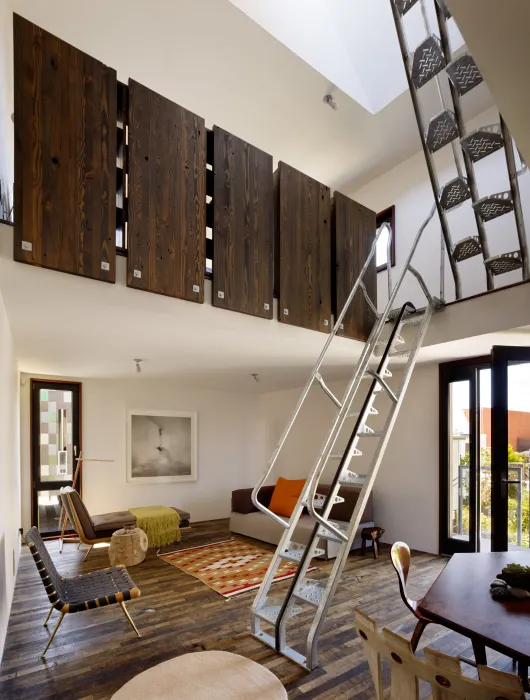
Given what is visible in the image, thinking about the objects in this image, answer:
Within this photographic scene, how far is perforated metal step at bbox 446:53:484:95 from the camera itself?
2699 millimetres

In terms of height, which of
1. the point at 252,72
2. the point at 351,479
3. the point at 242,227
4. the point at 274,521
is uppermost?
the point at 252,72

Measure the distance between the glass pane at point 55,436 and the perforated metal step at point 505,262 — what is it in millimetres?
5910

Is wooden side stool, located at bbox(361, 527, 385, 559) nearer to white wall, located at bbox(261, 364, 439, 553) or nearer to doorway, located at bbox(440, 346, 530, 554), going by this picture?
white wall, located at bbox(261, 364, 439, 553)

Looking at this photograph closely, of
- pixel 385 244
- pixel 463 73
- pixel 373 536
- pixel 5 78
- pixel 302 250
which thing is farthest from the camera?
pixel 385 244

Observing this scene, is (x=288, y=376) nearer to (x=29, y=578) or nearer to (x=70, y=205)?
(x=29, y=578)

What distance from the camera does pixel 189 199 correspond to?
3.18m

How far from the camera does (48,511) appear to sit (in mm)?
6496

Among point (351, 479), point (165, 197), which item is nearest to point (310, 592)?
point (351, 479)

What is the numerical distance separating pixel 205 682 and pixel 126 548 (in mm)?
3375

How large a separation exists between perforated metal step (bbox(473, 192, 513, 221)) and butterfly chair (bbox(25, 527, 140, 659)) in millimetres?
3744

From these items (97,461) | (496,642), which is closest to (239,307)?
(496,642)

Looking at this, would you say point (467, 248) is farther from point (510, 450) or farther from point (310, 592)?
point (310, 592)

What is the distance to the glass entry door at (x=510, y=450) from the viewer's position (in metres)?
3.72

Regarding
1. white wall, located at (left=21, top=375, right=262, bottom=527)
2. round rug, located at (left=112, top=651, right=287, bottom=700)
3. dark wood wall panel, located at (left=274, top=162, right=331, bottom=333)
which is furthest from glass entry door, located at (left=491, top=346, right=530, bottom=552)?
white wall, located at (left=21, top=375, right=262, bottom=527)
